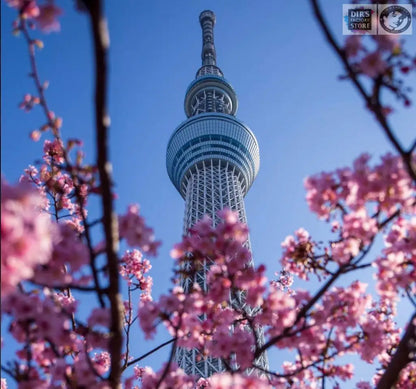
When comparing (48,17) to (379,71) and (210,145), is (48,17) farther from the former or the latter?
(210,145)

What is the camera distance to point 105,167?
2256 millimetres

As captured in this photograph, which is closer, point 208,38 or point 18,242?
point 18,242

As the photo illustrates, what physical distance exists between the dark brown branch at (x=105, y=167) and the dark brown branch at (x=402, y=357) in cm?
198

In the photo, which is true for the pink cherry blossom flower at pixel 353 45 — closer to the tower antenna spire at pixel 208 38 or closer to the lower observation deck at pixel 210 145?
the lower observation deck at pixel 210 145

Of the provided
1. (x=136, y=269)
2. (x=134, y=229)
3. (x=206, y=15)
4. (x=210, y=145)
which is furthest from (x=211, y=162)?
(x=134, y=229)

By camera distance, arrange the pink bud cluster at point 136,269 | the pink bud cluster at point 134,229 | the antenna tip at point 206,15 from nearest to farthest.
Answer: the pink bud cluster at point 134,229, the pink bud cluster at point 136,269, the antenna tip at point 206,15

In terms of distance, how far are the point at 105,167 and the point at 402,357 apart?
2557mm

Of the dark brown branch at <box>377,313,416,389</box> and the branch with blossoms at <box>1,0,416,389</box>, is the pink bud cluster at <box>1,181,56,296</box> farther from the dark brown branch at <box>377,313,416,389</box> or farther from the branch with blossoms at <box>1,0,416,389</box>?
the dark brown branch at <box>377,313,416,389</box>

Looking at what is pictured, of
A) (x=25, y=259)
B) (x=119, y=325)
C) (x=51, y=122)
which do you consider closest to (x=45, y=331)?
(x=119, y=325)

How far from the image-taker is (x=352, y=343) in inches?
159

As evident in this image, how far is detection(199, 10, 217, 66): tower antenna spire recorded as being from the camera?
72562 mm

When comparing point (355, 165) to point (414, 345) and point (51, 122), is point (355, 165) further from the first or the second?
point (51, 122)

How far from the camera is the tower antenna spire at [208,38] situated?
238ft

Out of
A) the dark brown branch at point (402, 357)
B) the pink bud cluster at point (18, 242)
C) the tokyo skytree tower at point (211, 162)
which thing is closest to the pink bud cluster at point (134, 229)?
the pink bud cluster at point (18, 242)
